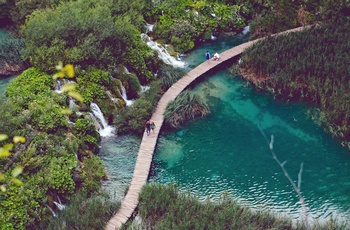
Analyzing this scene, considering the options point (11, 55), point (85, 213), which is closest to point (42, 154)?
point (85, 213)

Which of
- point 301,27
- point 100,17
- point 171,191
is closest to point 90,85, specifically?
point 100,17

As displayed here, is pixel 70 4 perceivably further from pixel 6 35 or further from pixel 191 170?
pixel 191 170

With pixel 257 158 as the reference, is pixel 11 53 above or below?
above

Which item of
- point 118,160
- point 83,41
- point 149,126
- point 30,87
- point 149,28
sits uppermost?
point 83,41

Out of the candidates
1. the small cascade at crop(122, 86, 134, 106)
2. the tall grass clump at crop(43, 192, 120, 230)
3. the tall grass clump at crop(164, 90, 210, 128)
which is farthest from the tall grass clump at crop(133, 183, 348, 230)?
the small cascade at crop(122, 86, 134, 106)

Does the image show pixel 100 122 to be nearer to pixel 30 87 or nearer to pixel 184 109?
pixel 30 87
